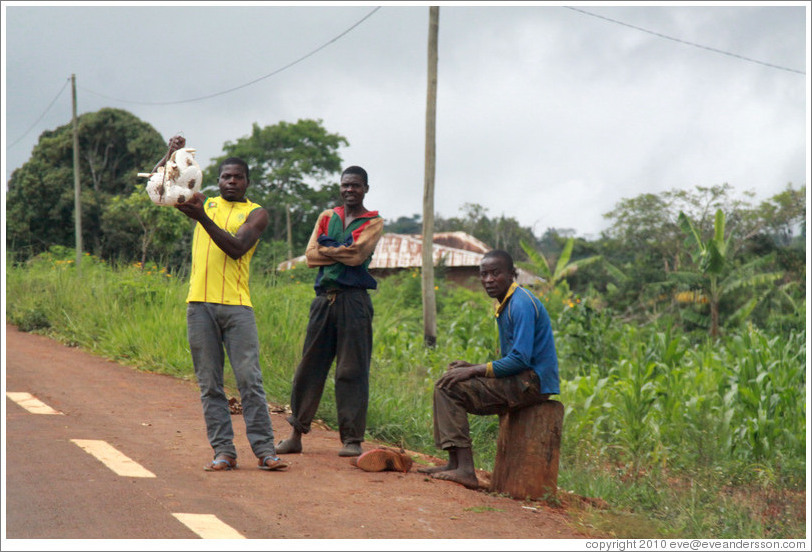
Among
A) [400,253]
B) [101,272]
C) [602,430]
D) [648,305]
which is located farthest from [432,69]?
[400,253]

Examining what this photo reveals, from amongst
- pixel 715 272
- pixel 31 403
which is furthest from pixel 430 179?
pixel 31 403

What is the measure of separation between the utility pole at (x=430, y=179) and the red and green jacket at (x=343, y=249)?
27.3 feet

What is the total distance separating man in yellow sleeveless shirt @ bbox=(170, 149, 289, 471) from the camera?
5.23 meters

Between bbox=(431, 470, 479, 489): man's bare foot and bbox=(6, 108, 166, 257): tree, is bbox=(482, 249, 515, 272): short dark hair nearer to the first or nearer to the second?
bbox=(431, 470, 479, 489): man's bare foot

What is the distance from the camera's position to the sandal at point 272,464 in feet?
17.4

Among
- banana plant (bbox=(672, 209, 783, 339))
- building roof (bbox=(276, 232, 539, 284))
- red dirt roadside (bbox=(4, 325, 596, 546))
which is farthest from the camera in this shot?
building roof (bbox=(276, 232, 539, 284))

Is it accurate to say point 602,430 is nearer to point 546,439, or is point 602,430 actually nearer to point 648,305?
point 546,439

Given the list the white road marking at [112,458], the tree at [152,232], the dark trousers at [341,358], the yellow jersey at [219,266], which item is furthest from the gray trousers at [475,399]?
the tree at [152,232]

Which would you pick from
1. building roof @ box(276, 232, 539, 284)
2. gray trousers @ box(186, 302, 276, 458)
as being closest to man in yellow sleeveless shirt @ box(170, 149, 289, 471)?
gray trousers @ box(186, 302, 276, 458)

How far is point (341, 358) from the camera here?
5.79 metres

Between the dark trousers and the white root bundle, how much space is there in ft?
4.33

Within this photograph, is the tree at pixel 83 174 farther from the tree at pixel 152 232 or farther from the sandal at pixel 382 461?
the sandal at pixel 382 461

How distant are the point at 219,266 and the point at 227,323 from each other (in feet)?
1.15

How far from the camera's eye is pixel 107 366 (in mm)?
9211
